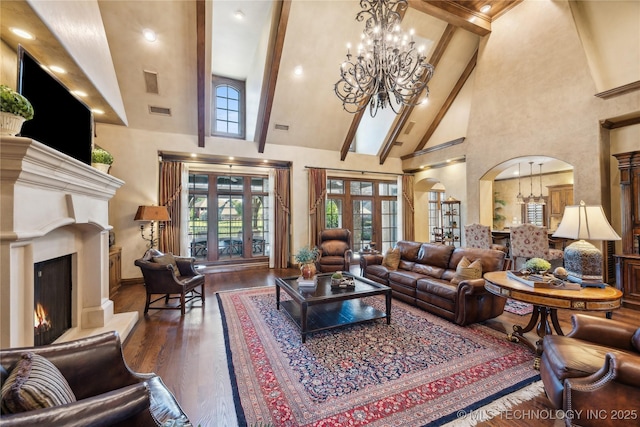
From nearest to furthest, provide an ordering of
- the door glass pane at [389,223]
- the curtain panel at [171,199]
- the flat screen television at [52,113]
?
the flat screen television at [52,113]
the curtain panel at [171,199]
the door glass pane at [389,223]

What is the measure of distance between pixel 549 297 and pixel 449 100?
6.01m

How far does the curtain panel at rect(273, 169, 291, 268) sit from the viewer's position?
6.68 m

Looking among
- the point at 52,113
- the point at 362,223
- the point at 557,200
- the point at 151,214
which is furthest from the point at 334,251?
the point at 557,200

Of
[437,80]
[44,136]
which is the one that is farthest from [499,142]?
[44,136]

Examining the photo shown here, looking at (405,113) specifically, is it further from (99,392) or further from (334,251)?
(99,392)

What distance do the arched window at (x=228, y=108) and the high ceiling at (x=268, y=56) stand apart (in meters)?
0.28

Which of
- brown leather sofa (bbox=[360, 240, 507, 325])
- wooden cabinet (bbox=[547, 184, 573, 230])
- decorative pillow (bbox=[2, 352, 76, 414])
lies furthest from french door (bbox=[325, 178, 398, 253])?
decorative pillow (bbox=[2, 352, 76, 414])

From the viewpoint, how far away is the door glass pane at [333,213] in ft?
24.8

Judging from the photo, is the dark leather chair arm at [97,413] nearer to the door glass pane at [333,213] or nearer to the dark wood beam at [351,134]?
the dark wood beam at [351,134]

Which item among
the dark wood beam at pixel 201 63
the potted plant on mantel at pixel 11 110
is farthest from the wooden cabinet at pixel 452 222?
the potted plant on mantel at pixel 11 110

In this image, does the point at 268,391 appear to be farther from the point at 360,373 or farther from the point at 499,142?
the point at 499,142

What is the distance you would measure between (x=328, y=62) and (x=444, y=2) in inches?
88.4

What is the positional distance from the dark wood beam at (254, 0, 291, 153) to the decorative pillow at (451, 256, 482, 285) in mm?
4593

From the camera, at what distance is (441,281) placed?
12.3 ft
